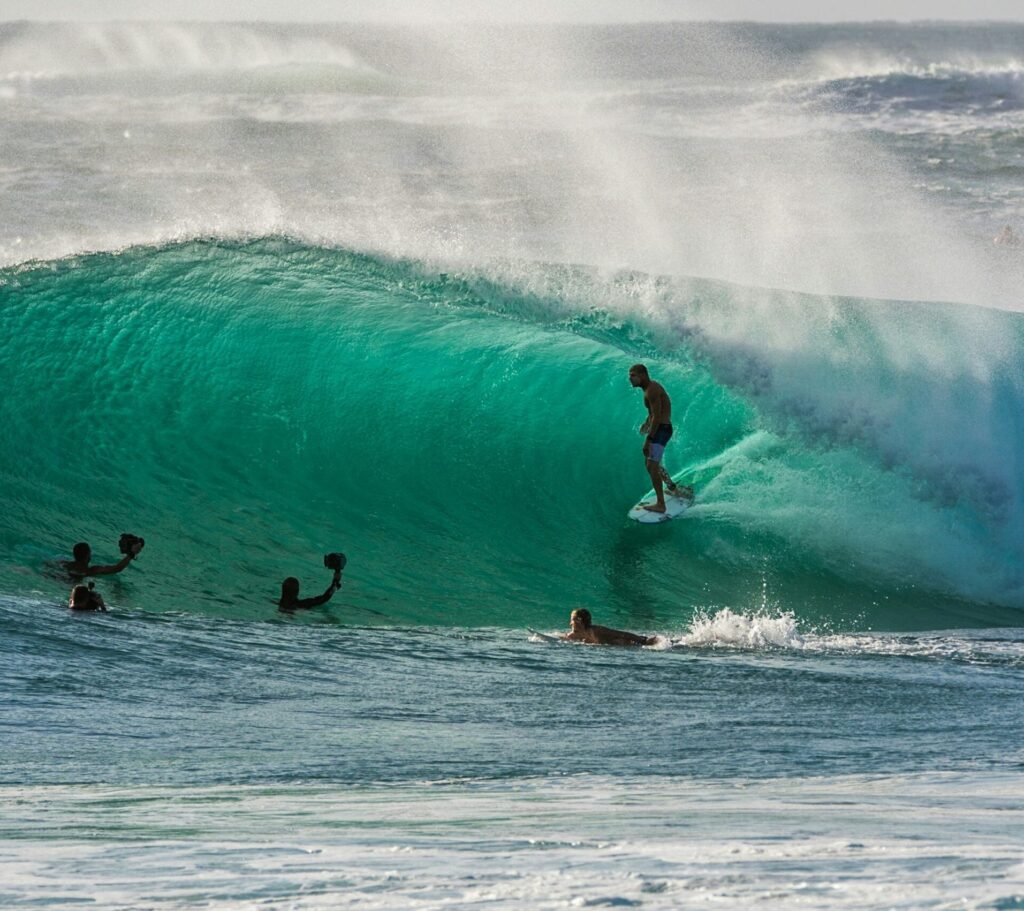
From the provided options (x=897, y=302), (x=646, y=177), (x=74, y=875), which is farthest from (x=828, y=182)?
(x=74, y=875)

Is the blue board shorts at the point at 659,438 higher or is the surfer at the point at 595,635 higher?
the blue board shorts at the point at 659,438

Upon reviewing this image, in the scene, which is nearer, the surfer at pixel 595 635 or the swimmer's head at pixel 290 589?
the surfer at pixel 595 635

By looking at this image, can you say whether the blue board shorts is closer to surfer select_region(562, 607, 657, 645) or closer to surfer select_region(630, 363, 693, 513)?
surfer select_region(630, 363, 693, 513)

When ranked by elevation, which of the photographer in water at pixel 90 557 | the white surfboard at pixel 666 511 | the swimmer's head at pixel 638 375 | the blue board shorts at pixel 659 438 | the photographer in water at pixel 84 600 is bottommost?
the photographer in water at pixel 84 600

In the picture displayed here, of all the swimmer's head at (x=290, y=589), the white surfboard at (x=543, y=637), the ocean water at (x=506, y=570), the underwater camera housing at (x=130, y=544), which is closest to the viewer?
the ocean water at (x=506, y=570)

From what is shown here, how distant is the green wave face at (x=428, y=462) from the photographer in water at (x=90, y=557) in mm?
133

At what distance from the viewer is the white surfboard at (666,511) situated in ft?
35.2

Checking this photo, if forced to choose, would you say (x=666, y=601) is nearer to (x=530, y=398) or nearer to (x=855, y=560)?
(x=855, y=560)

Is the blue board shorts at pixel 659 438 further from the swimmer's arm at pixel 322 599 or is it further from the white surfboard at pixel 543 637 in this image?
the swimmer's arm at pixel 322 599

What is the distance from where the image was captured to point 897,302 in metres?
12.4

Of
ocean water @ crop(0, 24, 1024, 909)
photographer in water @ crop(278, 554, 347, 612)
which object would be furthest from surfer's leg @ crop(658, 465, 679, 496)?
photographer in water @ crop(278, 554, 347, 612)

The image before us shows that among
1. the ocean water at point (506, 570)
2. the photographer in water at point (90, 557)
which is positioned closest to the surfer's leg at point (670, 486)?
the ocean water at point (506, 570)

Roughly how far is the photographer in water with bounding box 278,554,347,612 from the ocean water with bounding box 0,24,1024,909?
0.53 ft

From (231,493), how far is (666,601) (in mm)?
3387
